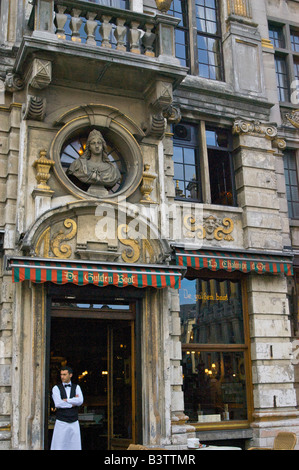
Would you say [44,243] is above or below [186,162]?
below

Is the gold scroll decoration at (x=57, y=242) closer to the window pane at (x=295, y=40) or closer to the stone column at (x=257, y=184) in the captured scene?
the stone column at (x=257, y=184)

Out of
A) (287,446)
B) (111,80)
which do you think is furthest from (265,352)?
(111,80)

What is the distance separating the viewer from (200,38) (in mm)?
15852

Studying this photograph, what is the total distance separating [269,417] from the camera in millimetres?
13156

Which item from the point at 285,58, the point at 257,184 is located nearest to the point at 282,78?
the point at 285,58

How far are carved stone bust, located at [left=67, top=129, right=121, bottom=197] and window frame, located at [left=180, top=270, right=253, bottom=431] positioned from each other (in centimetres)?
305

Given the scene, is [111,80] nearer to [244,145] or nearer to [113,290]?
[244,145]

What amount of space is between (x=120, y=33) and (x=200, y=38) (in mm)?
3757

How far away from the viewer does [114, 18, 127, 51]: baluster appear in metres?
12.8

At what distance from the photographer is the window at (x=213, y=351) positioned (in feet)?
43.1

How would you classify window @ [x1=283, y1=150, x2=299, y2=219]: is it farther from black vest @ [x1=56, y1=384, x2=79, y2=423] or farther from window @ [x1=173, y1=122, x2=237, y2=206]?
black vest @ [x1=56, y1=384, x2=79, y2=423]

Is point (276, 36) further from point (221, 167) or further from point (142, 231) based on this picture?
point (142, 231)

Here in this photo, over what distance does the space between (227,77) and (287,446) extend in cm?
995

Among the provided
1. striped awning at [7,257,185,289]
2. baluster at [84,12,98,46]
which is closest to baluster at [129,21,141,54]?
baluster at [84,12,98,46]
